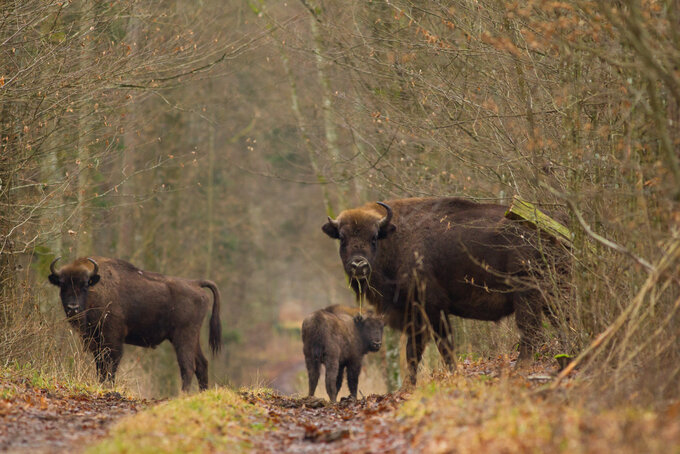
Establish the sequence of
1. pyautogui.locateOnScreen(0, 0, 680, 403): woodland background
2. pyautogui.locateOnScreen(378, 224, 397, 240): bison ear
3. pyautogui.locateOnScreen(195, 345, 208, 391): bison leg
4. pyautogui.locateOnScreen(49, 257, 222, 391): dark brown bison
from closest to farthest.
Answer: pyautogui.locateOnScreen(0, 0, 680, 403): woodland background < pyautogui.locateOnScreen(378, 224, 397, 240): bison ear < pyautogui.locateOnScreen(49, 257, 222, 391): dark brown bison < pyautogui.locateOnScreen(195, 345, 208, 391): bison leg

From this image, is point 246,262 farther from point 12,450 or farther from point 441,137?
point 12,450

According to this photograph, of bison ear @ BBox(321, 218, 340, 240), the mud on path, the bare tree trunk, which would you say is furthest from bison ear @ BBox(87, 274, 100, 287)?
bison ear @ BBox(321, 218, 340, 240)

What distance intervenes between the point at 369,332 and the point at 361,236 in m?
4.38

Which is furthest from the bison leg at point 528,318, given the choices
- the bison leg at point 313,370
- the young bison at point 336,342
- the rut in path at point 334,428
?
the bison leg at point 313,370

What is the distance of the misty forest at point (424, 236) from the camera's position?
6.72m

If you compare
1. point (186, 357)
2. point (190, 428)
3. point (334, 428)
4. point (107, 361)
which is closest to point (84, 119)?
point (107, 361)

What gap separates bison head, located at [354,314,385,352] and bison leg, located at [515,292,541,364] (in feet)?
17.7

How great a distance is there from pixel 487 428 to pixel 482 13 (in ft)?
24.4

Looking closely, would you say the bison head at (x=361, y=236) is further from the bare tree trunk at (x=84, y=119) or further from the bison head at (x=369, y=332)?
the bare tree trunk at (x=84, y=119)

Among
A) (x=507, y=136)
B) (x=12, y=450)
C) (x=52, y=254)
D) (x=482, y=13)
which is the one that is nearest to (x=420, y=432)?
(x=12, y=450)

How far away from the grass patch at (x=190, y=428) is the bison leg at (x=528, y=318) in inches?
135

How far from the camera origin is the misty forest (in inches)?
265

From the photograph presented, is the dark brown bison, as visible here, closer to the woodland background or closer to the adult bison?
the woodland background

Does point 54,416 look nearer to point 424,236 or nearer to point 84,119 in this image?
point 424,236
